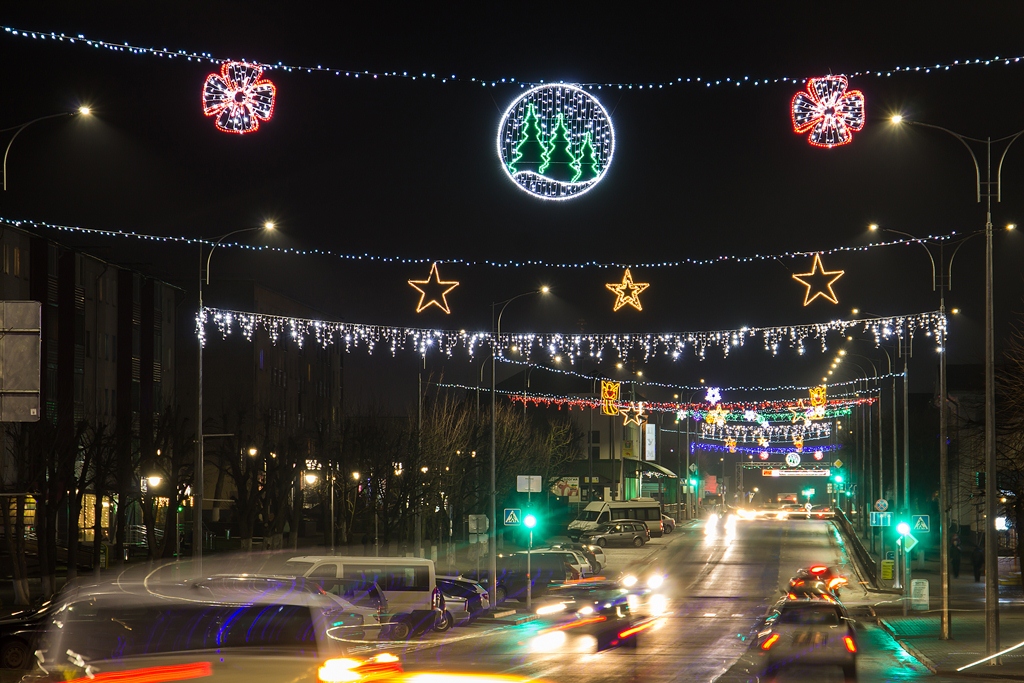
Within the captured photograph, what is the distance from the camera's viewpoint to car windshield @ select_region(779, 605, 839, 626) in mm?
18641

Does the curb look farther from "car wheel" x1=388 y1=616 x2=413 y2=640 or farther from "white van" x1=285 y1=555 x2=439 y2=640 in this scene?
"car wheel" x1=388 y1=616 x2=413 y2=640

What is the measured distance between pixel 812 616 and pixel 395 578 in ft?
36.9

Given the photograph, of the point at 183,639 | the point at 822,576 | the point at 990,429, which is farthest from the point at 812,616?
the point at 822,576

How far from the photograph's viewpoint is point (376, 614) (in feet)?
83.4

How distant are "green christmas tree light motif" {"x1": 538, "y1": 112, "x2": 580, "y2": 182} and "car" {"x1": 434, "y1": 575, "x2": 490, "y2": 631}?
45.4 ft

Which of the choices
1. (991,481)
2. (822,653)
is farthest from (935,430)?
(822,653)

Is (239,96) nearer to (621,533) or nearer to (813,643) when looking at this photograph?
(813,643)

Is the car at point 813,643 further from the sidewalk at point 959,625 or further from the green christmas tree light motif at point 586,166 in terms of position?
the green christmas tree light motif at point 586,166

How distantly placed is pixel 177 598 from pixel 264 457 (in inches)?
1554

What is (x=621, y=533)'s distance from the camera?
63.1 metres

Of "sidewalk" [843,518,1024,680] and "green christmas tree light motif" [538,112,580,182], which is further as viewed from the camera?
"sidewalk" [843,518,1024,680]

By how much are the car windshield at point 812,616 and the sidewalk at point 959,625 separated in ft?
14.4

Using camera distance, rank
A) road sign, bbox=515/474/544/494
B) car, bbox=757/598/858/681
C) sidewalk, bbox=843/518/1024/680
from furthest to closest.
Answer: road sign, bbox=515/474/544/494, sidewalk, bbox=843/518/1024/680, car, bbox=757/598/858/681

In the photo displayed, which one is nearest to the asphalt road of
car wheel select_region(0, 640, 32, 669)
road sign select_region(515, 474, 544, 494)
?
car wheel select_region(0, 640, 32, 669)
